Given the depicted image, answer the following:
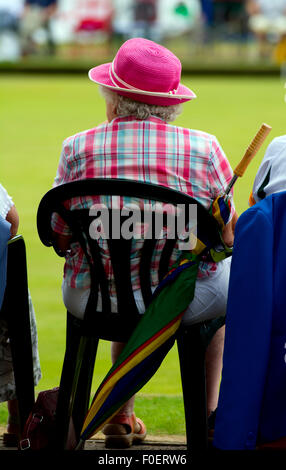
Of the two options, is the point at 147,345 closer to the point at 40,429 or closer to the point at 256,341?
the point at 256,341

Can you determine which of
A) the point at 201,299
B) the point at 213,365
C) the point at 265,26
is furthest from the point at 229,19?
the point at 201,299

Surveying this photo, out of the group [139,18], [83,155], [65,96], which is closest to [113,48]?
[139,18]

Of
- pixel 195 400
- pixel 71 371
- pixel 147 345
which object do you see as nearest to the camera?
pixel 147 345

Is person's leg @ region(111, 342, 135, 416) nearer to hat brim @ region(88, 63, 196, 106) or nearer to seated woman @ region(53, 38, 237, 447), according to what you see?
seated woman @ region(53, 38, 237, 447)

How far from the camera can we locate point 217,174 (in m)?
2.82

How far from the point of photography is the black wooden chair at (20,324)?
2.84 meters

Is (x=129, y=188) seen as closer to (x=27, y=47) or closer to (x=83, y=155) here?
(x=83, y=155)

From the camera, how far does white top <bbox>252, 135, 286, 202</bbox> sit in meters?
2.63

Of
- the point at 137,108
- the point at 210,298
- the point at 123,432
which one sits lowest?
the point at 123,432

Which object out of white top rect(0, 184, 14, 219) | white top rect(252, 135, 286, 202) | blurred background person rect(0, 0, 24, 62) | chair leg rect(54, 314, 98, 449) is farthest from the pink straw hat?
blurred background person rect(0, 0, 24, 62)

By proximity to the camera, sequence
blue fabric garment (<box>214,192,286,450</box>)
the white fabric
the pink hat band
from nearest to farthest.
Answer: blue fabric garment (<box>214,192,286,450</box>) → the pink hat band → the white fabric

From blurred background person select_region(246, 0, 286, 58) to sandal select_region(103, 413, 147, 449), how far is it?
24.7 metres

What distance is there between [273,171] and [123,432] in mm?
1025

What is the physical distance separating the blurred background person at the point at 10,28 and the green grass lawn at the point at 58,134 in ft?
13.7
